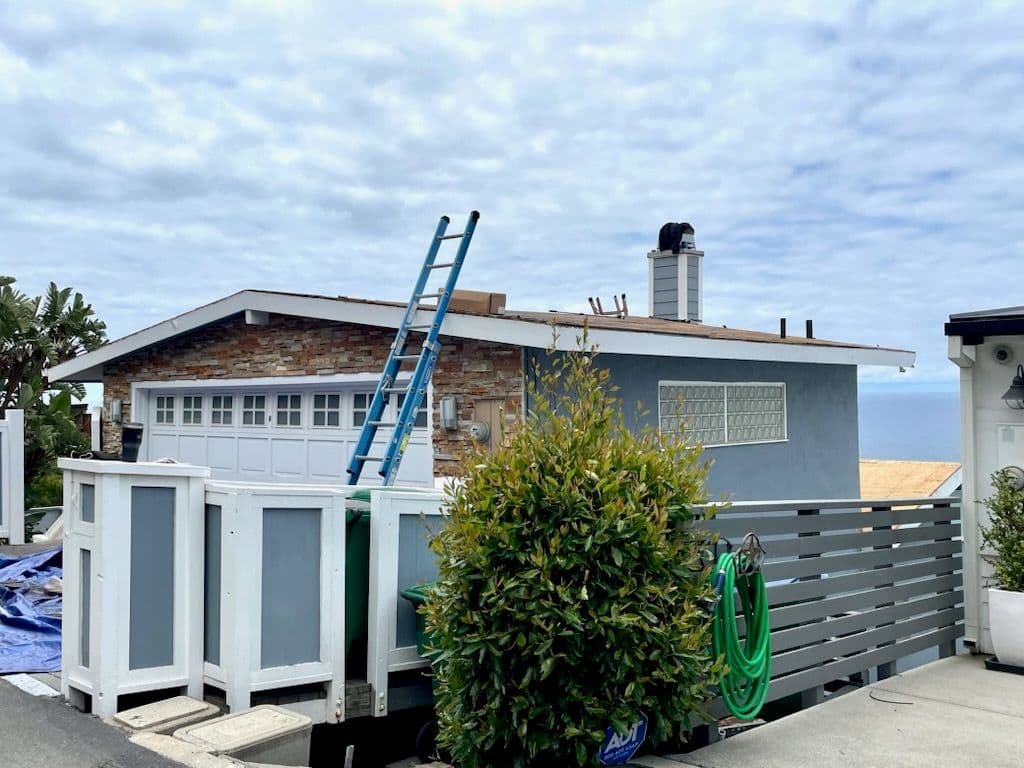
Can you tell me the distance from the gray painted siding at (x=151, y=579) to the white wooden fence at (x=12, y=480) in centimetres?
687

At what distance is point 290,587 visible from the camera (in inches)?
222

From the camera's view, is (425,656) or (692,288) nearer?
(425,656)

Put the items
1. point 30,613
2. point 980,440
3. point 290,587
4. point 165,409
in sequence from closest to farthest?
point 290,587 → point 30,613 → point 980,440 → point 165,409

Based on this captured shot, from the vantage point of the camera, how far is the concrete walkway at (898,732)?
16.2 feet

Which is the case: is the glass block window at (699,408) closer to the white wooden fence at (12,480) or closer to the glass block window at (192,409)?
the glass block window at (192,409)

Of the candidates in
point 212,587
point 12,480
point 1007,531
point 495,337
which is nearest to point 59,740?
point 212,587

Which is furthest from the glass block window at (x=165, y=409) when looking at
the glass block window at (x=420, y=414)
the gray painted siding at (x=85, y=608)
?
the gray painted siding at (x=85, y=608)

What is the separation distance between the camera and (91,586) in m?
5.43

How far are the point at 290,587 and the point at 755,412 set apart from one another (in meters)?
9.00

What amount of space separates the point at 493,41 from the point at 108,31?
357 centimetres

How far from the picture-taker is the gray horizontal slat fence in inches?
226

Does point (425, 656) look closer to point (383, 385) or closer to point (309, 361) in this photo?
point (383, 385)

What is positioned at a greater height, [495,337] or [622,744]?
[495,337]

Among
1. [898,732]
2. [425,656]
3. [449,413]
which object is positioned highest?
[449,413]
